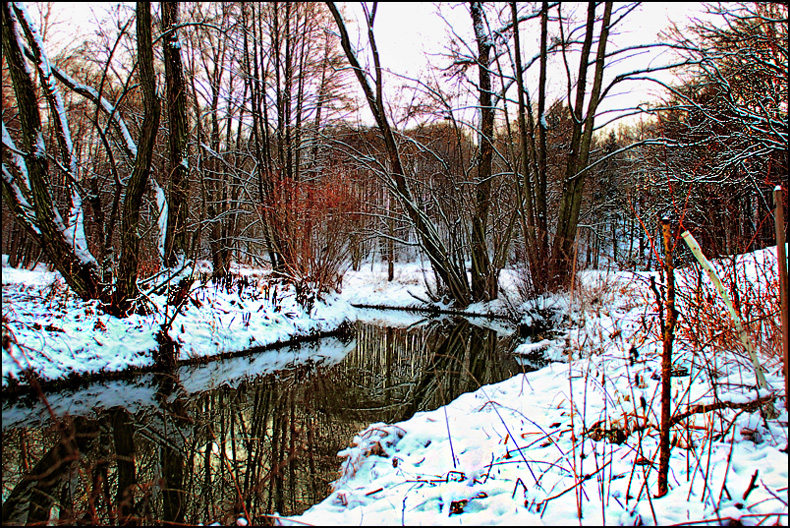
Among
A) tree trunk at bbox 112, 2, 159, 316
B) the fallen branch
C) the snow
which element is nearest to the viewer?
the fallen branch

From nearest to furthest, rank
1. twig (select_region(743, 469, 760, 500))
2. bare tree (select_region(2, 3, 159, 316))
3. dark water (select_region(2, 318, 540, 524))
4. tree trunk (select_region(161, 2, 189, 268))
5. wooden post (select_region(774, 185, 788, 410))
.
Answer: wooden post (select_region(774, 185, 788, 410)) → twig (select_region(743, 469, 760, 500)) → dark water (select_region(2, 318, 540, 524)) → bare tree (select_region(2, 3, 159, 316)) → tree trunk (select_region(161, 2, 189, 268))

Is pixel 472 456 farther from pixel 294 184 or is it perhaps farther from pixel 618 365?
pixel 294 184

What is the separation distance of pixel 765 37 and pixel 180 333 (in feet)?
32.4

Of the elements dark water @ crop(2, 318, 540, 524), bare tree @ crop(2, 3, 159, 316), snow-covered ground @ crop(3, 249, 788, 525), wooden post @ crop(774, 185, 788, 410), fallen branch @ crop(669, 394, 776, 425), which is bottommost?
dark water @ crop(2, 318, 540, 524)

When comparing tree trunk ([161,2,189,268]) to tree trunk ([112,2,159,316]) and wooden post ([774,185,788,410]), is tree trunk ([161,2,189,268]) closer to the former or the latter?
tree trunk ([112,2,159,316])

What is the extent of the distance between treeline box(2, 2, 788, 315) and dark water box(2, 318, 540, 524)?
77.9 inches

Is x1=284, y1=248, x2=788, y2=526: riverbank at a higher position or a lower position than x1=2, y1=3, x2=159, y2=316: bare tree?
lower

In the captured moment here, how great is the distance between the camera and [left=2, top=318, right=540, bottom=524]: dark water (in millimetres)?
2480

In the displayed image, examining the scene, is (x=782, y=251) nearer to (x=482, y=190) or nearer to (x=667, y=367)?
(x=667, y=367)

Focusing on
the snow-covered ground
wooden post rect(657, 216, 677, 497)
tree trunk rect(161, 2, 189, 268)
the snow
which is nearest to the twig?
the snow-covered ground

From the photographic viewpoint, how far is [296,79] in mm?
13992

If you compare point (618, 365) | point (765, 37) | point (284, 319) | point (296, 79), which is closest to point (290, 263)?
point (284, 319)

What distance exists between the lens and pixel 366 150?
10375 millimetres

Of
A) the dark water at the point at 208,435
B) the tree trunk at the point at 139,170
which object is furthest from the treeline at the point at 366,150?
the dark water at the point at 208,435
